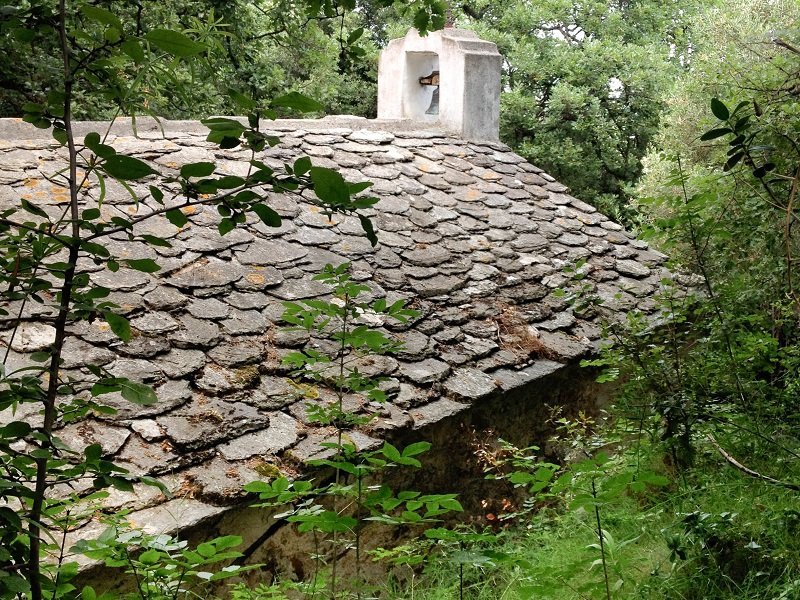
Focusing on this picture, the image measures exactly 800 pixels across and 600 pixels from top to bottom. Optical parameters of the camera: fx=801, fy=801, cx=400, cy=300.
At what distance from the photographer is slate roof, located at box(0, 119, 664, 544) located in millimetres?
3199

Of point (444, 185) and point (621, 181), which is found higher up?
point (444, 185)

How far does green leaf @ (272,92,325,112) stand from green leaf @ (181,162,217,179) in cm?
15

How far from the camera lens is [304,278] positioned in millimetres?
4418

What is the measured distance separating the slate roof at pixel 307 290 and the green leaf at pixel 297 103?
201 cm

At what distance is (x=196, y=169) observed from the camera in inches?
47.9

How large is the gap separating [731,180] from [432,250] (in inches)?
76.6

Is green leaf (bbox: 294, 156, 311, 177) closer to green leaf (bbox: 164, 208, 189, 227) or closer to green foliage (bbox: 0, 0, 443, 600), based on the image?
green foliage (bbox: 0, 0, 443, 600)

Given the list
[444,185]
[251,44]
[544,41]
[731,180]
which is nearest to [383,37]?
[544,41]

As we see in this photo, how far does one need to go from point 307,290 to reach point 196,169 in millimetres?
3098

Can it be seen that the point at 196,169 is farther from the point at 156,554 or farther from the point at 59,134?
the point at 156,554

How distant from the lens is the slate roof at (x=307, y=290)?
10.5 feet

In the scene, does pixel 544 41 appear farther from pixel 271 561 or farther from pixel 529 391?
pixel 271 561

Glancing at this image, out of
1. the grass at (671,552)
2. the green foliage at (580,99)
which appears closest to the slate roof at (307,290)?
the grass at (671,552)

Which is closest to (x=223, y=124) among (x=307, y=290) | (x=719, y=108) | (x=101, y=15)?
(x=101, y=15)
